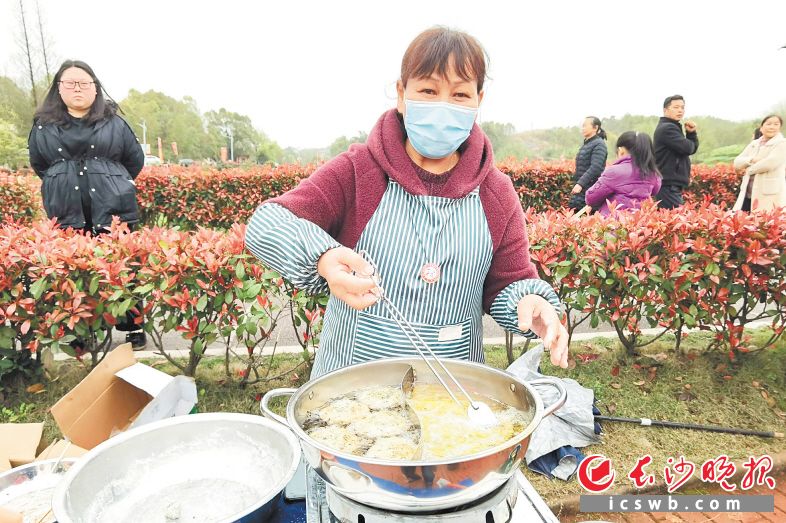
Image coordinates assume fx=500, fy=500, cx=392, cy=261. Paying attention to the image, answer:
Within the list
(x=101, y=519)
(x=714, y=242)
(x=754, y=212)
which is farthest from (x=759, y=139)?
(x=101, y=519)

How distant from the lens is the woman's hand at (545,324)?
4.36 feet

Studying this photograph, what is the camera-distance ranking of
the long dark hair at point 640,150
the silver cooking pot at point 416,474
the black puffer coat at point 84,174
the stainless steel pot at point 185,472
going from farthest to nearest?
the long dark hair at point 640,150 → the black puffer coat at point 84,174 → the stainless steel pot at point 185,472 → the silver cooking pot at point 416,474

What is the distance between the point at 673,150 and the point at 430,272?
6.07 meters

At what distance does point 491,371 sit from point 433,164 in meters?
0.76

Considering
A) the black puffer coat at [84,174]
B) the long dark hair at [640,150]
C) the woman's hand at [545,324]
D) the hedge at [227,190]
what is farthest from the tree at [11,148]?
the woman's hand at [545,324]

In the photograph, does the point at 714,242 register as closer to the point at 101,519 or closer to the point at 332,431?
the point at 332,431

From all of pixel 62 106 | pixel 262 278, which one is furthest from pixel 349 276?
pixel 62 106

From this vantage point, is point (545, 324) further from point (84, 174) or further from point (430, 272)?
point (84, 174)

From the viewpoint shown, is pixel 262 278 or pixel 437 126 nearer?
pixel 437 126

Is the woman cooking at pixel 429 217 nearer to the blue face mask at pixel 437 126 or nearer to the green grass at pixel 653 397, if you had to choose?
the blue face mask at pixel 437 126

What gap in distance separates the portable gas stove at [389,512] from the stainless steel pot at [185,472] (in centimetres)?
8

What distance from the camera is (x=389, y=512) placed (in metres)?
0.88

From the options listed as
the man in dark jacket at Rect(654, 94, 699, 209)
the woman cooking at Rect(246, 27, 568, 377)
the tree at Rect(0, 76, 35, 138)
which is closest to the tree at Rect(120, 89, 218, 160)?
the tree at Rect(0, 76, 35, 138)

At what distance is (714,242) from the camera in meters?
3.47
